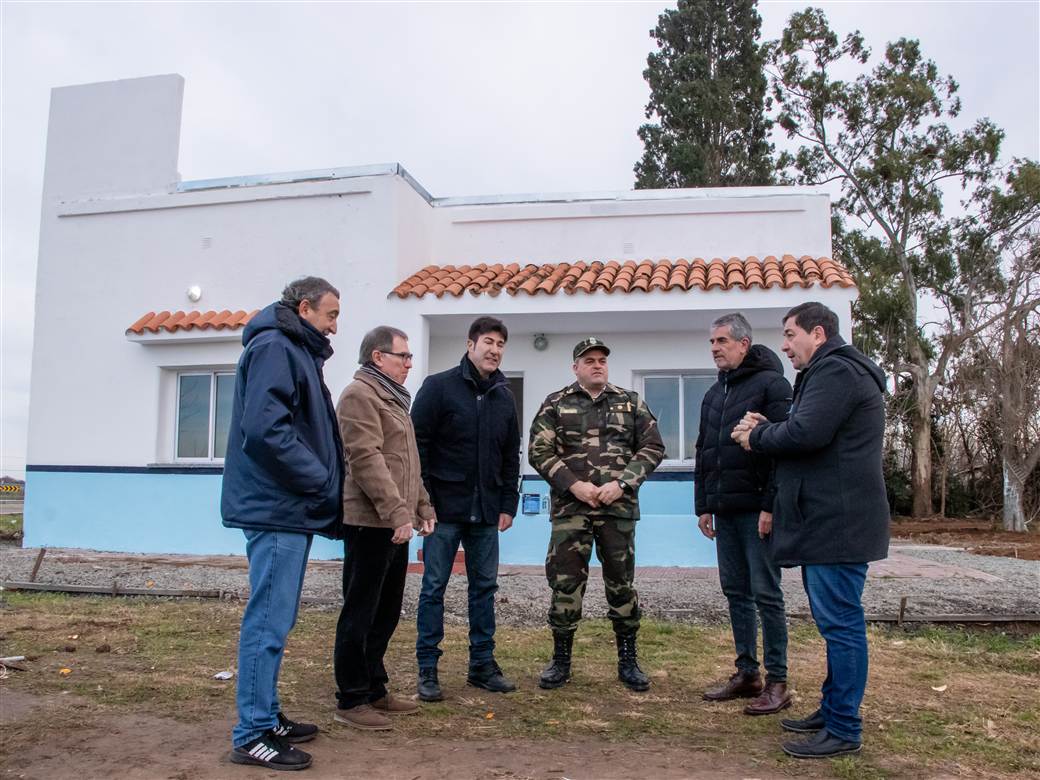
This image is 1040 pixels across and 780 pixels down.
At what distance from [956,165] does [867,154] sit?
2348mm

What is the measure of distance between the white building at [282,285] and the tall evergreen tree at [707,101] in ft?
53.5

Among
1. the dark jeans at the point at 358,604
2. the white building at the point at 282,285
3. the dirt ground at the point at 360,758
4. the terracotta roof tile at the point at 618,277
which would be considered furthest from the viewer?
the white building at the point at 282,285

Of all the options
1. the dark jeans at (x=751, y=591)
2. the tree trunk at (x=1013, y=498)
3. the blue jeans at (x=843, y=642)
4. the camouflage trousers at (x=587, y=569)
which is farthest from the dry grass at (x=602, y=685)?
the tree trunk at (x=1013, y=498)

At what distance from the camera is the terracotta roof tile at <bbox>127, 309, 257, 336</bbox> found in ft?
34.3

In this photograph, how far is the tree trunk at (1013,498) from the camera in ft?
62.5

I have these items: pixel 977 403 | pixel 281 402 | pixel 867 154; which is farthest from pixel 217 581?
pixel 867 154

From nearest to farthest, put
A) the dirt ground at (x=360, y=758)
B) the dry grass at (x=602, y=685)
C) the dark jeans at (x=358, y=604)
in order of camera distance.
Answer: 1. the dirt ground at (x=360, y=758)
2. the dry grass at (x=602, y=685)
3. the dark jeans at (x=358, y=604)

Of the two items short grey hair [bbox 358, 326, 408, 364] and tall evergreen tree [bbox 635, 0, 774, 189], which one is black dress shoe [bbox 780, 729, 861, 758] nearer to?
short grey hair [bbox 358, 326, 408, 364]

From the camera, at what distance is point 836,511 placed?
12.6 feet

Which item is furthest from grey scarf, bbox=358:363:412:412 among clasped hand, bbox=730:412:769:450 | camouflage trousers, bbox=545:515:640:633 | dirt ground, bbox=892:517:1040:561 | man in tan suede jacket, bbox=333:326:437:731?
dirt ground, bbox=892:517:1040:561

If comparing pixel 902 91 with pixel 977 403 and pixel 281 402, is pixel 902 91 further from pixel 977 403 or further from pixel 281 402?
pixel 281 402

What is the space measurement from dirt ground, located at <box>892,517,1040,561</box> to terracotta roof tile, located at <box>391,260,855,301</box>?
6133 mm

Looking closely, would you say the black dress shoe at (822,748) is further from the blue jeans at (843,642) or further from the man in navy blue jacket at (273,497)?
the man in navy blue jacket at (273,497)

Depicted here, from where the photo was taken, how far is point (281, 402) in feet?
12.1
